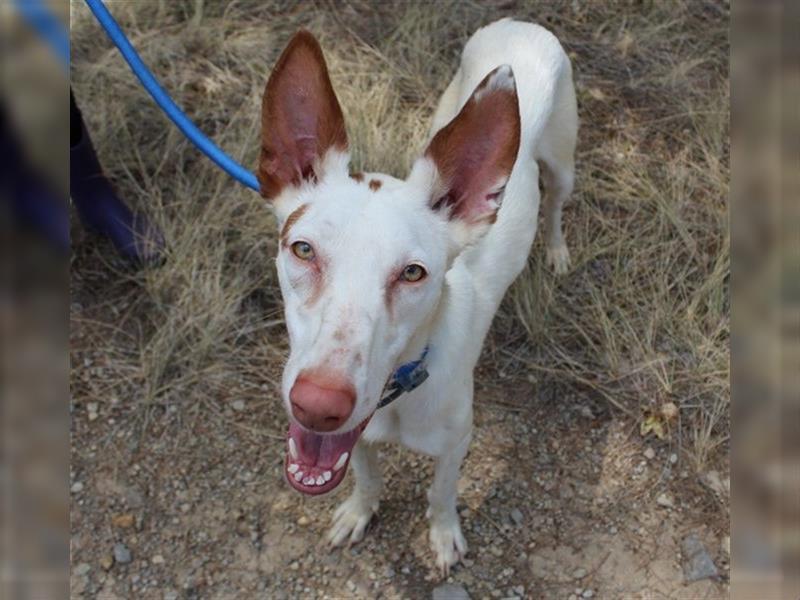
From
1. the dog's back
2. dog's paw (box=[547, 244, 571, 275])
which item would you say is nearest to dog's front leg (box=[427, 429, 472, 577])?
the dog's back

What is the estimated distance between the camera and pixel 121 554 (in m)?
3.36

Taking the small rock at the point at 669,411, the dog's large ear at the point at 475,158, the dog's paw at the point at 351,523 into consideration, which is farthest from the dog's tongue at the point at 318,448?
the small rock at the point at 669,411

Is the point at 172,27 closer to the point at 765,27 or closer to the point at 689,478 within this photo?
the point at 689,478

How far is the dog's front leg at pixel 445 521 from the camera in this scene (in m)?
3.08

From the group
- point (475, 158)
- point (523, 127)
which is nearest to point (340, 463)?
point (475, 158)

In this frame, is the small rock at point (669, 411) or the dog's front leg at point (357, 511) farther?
the small rock at point (669, 411)

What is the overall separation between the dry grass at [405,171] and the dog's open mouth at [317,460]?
4.86 ft

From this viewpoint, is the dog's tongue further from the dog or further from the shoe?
the shoe

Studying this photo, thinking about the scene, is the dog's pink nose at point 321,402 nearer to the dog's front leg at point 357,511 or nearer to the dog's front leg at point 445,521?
the dog's front leg at point 445,521

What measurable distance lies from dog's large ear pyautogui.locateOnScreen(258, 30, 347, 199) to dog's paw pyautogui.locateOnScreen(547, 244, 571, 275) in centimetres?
191

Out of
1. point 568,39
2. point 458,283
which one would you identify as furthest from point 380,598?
point 568,39

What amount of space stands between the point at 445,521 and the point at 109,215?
6.95 ft

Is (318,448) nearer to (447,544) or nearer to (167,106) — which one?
(447,544)

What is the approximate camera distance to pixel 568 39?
487cm
